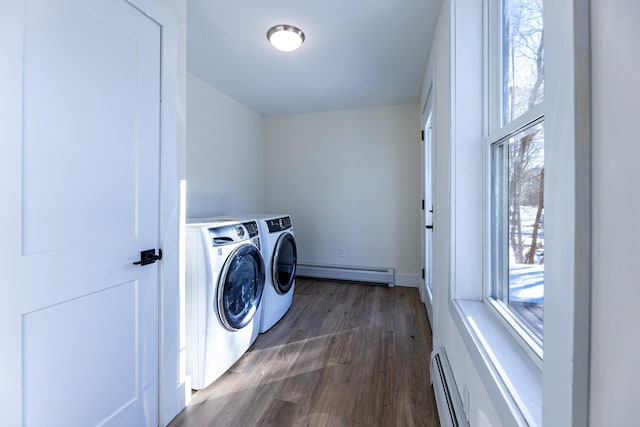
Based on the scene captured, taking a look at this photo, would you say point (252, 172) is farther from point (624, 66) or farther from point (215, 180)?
point (624, 66)

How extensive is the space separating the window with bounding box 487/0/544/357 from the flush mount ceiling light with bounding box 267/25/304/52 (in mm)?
1165

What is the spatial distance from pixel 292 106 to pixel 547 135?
3194mm

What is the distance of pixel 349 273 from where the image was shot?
133 inches

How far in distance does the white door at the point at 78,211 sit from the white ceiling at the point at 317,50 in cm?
69

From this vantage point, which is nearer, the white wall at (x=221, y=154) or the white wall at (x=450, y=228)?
the white wall at (x=450, y=228)

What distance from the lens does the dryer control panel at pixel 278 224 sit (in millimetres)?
2240

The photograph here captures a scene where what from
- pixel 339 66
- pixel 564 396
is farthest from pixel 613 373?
pixel 339 66

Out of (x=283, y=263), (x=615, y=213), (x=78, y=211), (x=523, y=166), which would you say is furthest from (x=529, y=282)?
(x=283, y=263)

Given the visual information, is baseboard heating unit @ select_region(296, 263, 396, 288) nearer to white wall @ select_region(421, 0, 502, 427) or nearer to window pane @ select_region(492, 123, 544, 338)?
white wall @ select_region(421, 0, 502, 427)

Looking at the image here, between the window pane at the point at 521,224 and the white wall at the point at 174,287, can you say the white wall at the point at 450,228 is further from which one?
the white wall at the point at 174,287

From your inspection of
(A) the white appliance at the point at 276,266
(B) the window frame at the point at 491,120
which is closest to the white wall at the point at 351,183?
(A) the white appliance at the point at 276,266

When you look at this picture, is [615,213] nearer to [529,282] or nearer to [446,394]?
[529,282]

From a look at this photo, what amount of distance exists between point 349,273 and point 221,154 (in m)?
2.16

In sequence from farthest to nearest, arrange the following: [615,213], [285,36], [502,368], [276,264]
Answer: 1. [276,264]
2. [285,36]
3. [502,368]
4. [615,213]
